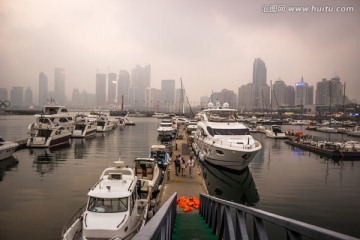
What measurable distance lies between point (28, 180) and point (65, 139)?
26.5 m

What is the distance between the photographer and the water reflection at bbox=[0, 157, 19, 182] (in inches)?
1153

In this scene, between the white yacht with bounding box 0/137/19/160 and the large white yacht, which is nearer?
the large white yacht

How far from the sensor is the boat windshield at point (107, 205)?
12.0m

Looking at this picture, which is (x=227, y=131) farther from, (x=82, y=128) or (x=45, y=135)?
(x=82, y=128)

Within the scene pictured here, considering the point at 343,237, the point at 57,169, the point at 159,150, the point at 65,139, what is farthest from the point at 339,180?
the point at 65,139

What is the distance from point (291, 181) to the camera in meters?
27.6

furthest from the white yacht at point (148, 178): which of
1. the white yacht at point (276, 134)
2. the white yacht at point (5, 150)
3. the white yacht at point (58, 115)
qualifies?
the white yacht at point (276, 134)

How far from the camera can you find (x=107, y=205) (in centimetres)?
1212

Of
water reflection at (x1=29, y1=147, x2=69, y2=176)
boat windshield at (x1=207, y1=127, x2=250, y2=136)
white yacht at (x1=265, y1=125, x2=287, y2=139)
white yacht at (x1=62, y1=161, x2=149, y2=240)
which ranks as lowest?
water reflection at (x1=29, y1=147, x2=69, y2=176)

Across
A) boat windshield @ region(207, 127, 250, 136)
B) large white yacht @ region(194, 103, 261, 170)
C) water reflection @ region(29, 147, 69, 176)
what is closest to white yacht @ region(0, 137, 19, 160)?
water reflection @ region(29, 147, 69, 176)

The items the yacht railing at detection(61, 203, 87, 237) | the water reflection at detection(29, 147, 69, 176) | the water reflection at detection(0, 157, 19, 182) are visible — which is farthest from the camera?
the water reflection at detection(29, 147, 69, 176)

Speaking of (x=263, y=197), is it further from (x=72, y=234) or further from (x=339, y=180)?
(x=72, y=234)

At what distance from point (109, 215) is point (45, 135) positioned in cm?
4085

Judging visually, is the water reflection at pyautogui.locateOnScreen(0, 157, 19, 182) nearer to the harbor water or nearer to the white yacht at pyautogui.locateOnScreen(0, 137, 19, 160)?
the harbor water
